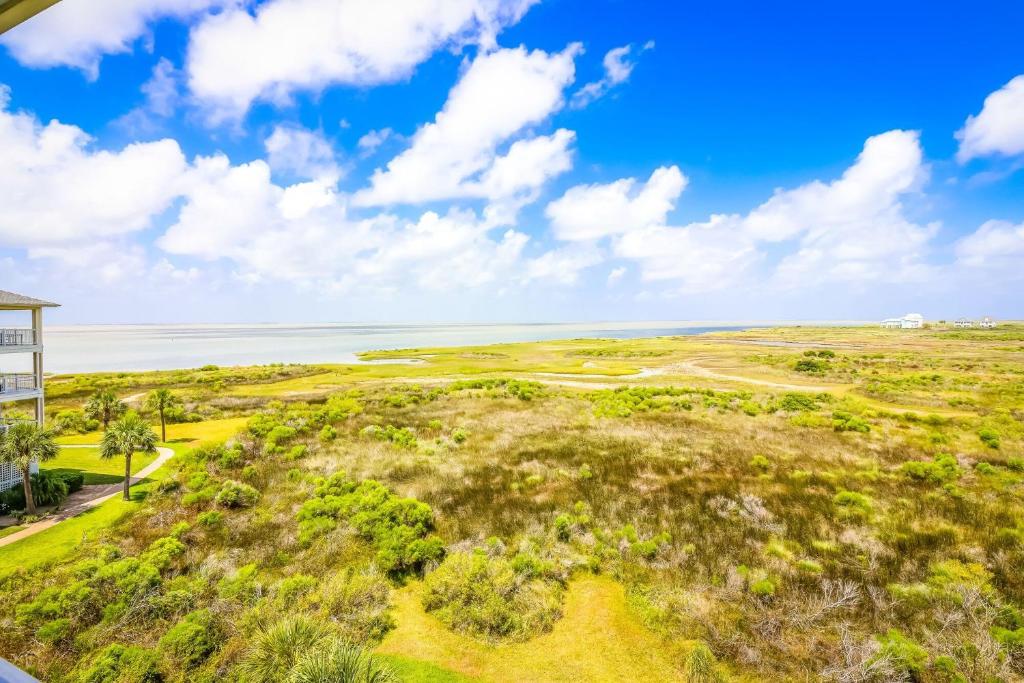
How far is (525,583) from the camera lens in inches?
626

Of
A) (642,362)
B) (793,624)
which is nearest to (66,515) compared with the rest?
(793,624)

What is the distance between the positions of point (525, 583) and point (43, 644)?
14304 millimetres

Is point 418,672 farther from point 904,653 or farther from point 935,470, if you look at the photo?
point 935,470

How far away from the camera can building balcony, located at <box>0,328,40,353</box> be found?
20531 mm

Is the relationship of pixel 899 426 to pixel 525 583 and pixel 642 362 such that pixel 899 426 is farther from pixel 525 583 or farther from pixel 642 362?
pixel 642 362

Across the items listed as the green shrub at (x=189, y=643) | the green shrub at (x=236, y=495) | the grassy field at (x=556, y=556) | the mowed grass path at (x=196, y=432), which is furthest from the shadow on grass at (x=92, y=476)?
the green shrub at (x=189, y=643)

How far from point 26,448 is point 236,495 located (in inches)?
325

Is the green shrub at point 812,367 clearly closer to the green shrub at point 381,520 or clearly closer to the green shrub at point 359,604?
the green shrub at point 381,520

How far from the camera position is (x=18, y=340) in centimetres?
2127

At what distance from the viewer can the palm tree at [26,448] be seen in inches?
733

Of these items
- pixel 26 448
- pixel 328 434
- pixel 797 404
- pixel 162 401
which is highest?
pixel 26 448

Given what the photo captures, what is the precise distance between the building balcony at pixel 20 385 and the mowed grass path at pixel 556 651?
21665 mm

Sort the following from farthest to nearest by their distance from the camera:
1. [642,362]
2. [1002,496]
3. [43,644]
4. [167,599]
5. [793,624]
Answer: [642,362] → [1002,496] → [167,599] → [793,624] → [43,644]

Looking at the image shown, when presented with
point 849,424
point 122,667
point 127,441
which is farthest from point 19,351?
point 849,424
